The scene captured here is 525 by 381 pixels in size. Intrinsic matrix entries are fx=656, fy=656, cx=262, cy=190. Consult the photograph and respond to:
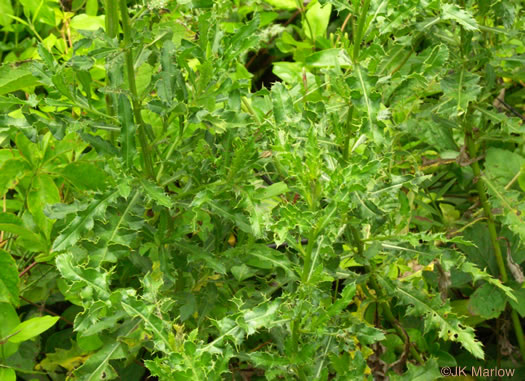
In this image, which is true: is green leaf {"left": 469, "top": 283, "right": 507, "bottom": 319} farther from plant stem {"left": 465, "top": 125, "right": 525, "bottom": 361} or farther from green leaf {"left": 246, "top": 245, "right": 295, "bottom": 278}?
green leaf {"left": 246, "top": 245, "right": 295, "bottom": 278}

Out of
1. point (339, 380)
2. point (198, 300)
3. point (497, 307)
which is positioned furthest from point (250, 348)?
point (497, 307)

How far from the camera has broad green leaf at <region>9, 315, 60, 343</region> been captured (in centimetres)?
181

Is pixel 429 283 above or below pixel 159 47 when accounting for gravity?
below

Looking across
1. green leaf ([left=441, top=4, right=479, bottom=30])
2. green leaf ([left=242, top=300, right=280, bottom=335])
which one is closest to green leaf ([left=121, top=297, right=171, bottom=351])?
green leaf ([left=242, top=300, right=280, bottom=335])

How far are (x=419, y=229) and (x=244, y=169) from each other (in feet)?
3.25

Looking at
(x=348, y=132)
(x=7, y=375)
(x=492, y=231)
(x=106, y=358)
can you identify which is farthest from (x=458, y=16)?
(x=7, y=375)

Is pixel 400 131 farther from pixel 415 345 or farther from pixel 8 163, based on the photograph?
pixel 8 163

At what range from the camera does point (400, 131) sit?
213 centimetres

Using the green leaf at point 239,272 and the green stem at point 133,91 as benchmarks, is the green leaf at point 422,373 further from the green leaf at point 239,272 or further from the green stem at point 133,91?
the green stem at point 133,91

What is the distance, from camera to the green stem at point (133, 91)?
1.53 metres

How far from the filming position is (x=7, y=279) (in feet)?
5.90

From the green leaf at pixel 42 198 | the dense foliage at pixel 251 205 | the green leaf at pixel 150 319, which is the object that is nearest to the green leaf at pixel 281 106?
the dense foliage at pixel 251 205

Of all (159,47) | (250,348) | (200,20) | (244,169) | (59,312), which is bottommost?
(59,312)

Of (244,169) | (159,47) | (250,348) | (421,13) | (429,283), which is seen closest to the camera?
(244,169)
